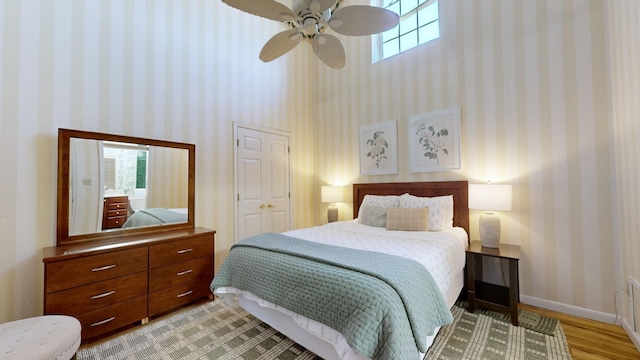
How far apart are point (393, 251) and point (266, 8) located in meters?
2.03

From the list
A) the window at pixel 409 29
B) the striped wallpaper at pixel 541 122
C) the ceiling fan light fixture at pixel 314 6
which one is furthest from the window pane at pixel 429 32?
the ceiling fan light fixture at pixel 314 6

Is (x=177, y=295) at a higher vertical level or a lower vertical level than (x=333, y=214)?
lower

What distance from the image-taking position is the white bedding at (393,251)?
1.48m

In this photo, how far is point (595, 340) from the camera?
1860 mm

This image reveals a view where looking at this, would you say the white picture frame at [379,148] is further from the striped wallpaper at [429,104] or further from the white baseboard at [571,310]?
the white baseboard at [571,310]

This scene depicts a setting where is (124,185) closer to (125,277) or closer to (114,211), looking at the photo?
(114,211)

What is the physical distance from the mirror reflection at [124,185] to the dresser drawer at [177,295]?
740mm

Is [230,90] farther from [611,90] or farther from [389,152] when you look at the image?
[611,90]

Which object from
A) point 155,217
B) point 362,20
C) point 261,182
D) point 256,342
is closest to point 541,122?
point 362,20

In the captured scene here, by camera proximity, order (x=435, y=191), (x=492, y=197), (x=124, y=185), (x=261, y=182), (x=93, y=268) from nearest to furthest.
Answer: (x=93, y=268) → (x=492, y=197) → (x=124, y=185) → (x=435, y=191) → (x=261, y=182)

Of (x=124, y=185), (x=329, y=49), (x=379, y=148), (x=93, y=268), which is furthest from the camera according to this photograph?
(x=379, y=148)

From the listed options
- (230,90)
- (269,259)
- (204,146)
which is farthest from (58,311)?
(230,90)

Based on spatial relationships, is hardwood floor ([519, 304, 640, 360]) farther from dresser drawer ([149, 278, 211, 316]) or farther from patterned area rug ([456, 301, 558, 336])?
dresser drawer ([149, 278, 211, 316])

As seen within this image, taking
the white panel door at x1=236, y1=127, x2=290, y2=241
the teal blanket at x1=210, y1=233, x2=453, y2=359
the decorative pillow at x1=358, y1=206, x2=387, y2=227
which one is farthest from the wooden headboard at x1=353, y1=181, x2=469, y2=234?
the teal blanket at x1=210, y1=233, x2=453, y2=359
